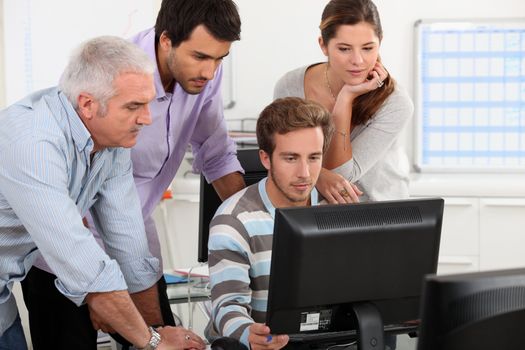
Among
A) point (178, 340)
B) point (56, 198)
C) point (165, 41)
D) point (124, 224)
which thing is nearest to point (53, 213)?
point (56, 198)

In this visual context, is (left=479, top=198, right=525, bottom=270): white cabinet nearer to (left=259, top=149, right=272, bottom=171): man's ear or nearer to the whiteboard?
the whiteboard

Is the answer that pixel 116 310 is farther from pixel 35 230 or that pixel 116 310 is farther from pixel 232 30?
pixel 232 30

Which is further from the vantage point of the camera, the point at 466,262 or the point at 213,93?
the point at 466,262

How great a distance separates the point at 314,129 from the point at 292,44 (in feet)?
8.22

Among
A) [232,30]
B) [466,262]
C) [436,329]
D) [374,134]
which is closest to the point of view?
[436,329]

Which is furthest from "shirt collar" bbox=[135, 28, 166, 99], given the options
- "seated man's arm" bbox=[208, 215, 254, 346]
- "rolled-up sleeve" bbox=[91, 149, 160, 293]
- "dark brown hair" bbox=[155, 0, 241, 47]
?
"seated man's arm" bbox=[208, 215, 254, 346]

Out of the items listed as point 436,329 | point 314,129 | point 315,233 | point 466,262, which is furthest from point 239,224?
point 466,262

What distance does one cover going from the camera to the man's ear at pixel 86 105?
1.89 metres

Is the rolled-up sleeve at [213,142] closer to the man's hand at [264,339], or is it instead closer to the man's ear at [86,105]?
the man's ear at [86,105]

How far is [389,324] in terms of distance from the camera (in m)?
1.88

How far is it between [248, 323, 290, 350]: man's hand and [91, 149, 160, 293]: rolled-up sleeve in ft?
1.31

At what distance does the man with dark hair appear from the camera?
2.14m

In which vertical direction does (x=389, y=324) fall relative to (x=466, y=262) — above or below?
above

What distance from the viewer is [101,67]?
1878 mm
